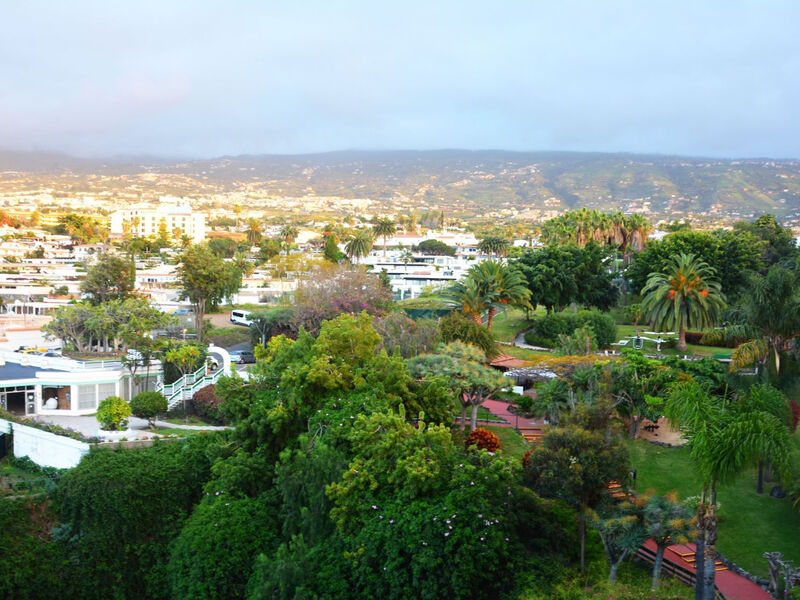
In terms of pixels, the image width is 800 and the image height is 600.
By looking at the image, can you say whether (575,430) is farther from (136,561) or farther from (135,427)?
(135,427)

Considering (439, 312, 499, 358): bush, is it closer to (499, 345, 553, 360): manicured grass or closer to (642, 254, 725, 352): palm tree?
(499, 345, 553, 360): manicured grass

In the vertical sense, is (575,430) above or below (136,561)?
above

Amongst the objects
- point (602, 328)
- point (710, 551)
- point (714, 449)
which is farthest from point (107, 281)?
point (710, 551)

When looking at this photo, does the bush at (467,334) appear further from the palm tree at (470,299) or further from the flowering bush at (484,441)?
the flowering bush at (484,441)

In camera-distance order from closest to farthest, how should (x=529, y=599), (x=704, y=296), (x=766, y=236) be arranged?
(x=529, y=599) < (x=704, y=296) < (x=766, y=236)

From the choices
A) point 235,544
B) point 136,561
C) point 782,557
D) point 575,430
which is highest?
point 575,430

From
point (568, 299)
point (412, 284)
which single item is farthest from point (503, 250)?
point (568, 299)

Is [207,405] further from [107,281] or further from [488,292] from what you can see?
[107,281]

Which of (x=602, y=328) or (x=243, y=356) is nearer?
(x=602, y=328)
